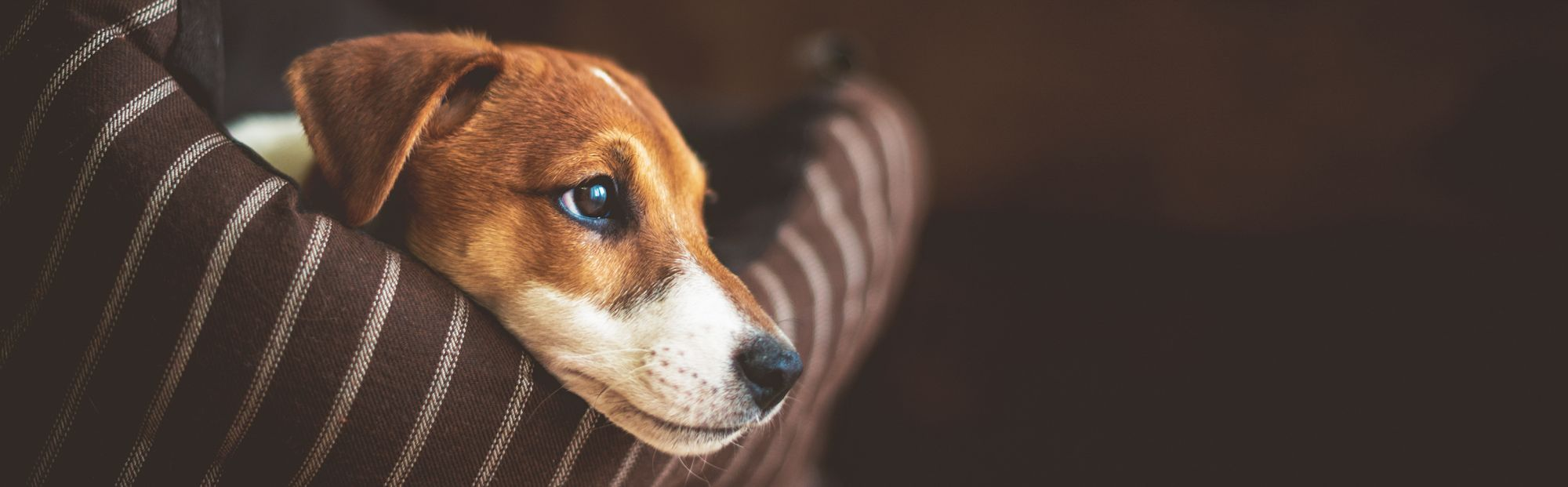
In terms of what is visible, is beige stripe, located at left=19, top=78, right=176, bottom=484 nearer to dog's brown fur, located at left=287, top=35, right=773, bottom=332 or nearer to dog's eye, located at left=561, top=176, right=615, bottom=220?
dog's brown fur, located at left=287, top=35, right=773, bottom=332

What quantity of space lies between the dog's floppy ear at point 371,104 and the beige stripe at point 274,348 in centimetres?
12

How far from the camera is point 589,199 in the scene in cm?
114

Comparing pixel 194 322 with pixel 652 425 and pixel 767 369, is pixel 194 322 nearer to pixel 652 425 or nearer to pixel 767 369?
pixel 652 425

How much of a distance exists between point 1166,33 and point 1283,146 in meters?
0.59

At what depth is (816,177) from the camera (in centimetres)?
173

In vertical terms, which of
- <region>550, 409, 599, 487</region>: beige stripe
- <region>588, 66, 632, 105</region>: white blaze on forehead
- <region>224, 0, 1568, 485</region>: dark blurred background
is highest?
<region>588, 66, 632, 105</region>: white blaze on forehead

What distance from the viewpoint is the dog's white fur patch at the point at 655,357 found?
3.40 feet

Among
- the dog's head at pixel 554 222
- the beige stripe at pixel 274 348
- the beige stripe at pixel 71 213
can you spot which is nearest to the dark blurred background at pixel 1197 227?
the dog's head at pixel 554 222

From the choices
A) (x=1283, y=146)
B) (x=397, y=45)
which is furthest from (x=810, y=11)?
(x=397, y=45)

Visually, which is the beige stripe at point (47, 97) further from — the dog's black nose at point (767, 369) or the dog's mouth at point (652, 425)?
the dog's black nose at point (767, 369)

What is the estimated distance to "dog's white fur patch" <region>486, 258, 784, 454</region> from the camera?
3.40 feet

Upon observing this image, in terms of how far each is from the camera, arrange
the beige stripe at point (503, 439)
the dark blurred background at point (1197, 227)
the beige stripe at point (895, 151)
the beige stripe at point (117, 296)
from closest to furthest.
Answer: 1. the beige stripe at point (117, 296)
2. the beige stripe at point (503, 439)
3. the beige stripe at point (895, 151)
4. the dark blurred background at point (1197, 227)

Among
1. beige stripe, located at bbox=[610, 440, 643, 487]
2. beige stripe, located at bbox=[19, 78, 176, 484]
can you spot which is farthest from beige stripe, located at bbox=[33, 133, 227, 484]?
beige stripe, located at bbox=[610, 440, 643, 487]

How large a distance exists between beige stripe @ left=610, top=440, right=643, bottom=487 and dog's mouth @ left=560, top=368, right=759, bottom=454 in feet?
0.09
